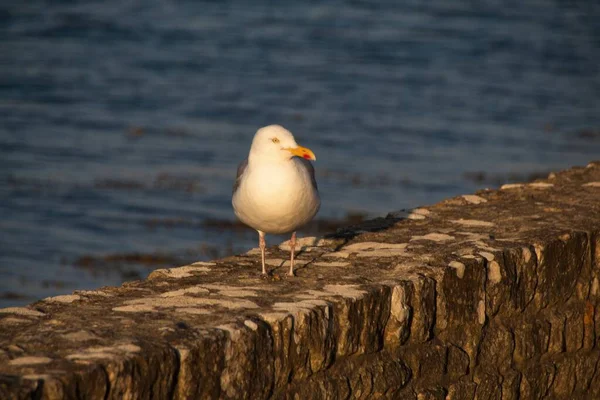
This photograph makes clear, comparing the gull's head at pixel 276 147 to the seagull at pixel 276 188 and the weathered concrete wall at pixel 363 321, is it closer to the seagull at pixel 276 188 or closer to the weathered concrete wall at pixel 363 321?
the seagull at pixel 276 188

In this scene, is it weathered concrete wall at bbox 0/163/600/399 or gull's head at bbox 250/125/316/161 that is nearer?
weathered concrete wall at bbox 0/163/600/399

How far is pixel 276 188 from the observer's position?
204 inches

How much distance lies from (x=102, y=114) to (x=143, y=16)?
9.71 meters

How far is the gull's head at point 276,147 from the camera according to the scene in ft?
17.3

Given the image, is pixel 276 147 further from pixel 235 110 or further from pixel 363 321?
pixel 235 110

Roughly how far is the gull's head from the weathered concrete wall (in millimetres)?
548

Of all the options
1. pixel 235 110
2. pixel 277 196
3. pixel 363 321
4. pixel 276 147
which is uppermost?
pixel 276 147

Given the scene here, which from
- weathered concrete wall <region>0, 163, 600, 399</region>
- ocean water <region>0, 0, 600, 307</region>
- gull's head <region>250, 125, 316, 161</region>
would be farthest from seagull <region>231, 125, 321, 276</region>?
ocean water <region>0, 0, 600, 307</region>

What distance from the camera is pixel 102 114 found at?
54.9 ft

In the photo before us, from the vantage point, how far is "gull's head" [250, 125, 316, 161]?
5277 mm

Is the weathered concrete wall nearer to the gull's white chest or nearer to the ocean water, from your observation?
the gull's white chest

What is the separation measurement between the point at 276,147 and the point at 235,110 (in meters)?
11.8

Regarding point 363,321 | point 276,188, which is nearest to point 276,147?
point 276,188

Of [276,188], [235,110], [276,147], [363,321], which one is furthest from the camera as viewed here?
[235,110]
